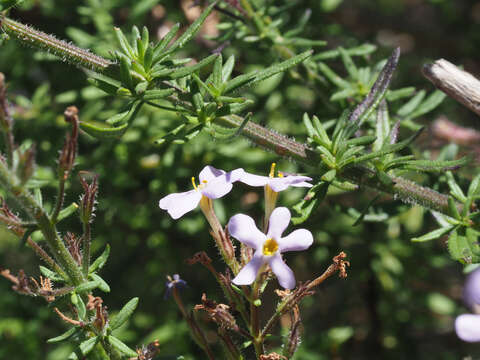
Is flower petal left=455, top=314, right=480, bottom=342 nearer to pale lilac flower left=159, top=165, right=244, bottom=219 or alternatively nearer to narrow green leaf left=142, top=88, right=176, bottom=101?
pale lilac flower left=159, top=165, right=244, bottom=219

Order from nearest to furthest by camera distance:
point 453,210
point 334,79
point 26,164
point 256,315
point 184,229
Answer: point 26,164
point 256,315
point 453,210
point 334,79
point 184,229

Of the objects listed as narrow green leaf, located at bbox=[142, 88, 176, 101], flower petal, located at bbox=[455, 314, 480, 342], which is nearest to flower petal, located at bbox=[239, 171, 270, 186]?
narrow green leaf, located at bbox=[142, 88, 176, 101]

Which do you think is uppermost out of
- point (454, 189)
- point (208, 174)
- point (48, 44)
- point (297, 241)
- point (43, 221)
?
point (48, 44)

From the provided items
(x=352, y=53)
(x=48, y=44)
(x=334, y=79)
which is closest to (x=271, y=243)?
(x=48, y=44)

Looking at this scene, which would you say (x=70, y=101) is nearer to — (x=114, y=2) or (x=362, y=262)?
(x=114, y=2)

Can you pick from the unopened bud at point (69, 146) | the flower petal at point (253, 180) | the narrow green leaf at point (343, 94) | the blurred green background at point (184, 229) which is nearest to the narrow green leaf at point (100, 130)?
the unopened bud at point (69, 146)

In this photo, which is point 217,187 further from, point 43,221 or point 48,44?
point 48,44

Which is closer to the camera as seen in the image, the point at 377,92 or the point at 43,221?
the point at 43,221

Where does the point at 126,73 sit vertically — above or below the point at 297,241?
above

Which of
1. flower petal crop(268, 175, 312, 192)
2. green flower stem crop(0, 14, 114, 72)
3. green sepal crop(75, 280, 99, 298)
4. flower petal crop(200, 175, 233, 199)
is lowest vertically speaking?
green sepal crop(75, 280, 99, 298)
